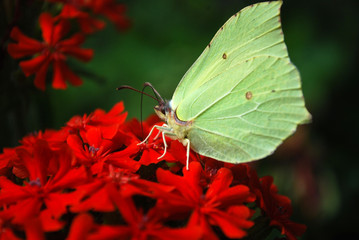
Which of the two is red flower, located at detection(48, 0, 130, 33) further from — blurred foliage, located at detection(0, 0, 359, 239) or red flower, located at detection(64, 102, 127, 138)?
red flower, located at detection(64, 102, 127, 138)

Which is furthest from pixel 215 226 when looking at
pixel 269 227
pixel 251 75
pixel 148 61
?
pixel 148 61

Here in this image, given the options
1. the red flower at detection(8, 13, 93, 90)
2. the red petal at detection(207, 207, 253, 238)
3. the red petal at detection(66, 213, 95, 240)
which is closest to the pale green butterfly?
the red petal at detection(207, 207, 253, 238)

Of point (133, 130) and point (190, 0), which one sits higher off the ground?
point (190, 0)

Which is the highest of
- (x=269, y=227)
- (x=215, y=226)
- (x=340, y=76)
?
(x=215, y=226)

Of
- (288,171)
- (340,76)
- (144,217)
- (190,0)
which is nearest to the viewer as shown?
(144,217)

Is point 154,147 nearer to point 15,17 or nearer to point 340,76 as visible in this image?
point 15,17

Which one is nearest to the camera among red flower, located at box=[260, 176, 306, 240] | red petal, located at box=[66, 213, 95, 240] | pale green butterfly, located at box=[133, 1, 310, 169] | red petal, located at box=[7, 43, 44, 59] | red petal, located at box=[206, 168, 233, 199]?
red petal, located at box=[66, 213, 95, 240]

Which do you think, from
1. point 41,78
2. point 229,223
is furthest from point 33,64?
point 229,223
